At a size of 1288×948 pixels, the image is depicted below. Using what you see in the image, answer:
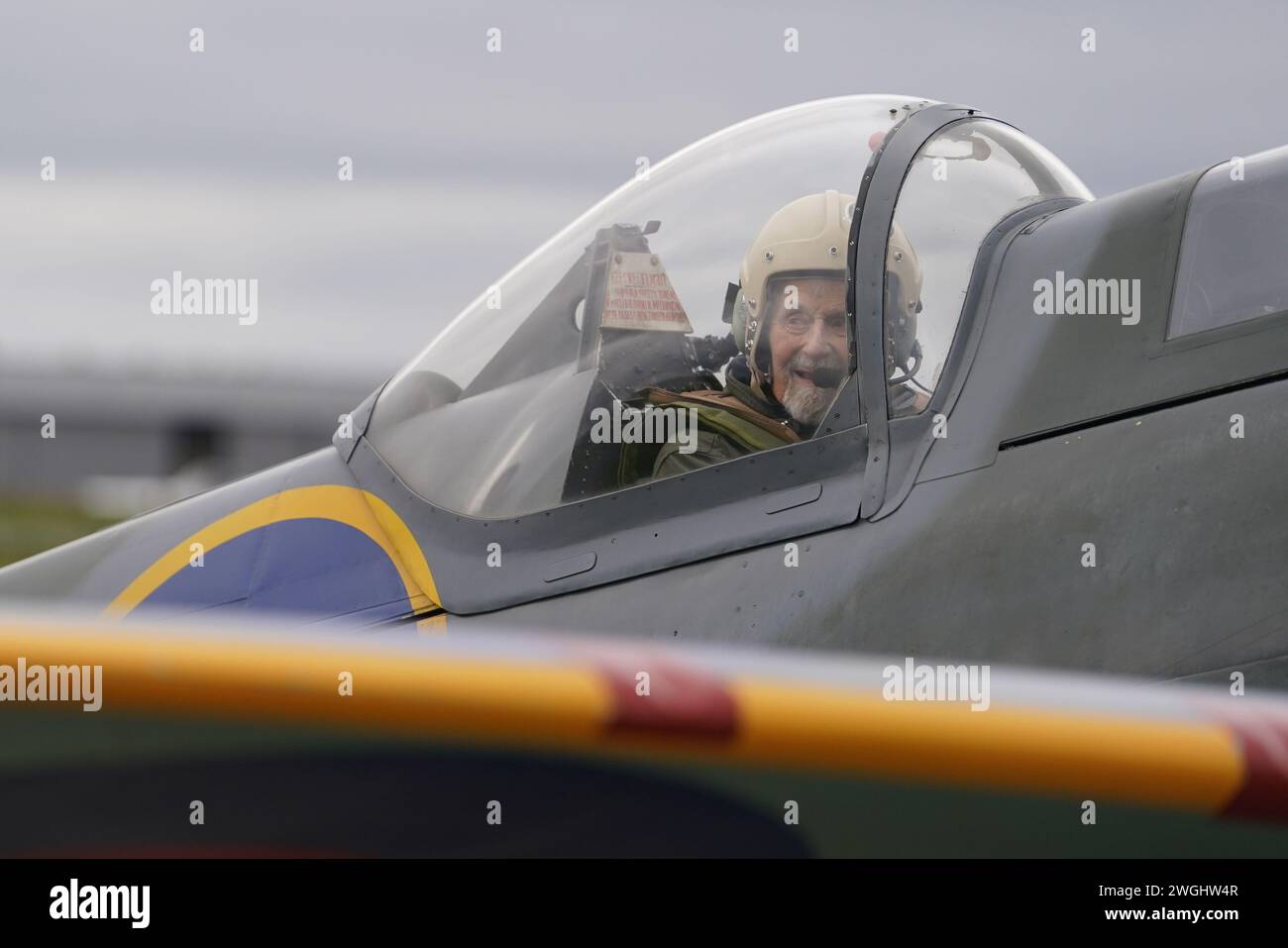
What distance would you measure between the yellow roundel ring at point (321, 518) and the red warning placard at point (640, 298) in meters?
0.78

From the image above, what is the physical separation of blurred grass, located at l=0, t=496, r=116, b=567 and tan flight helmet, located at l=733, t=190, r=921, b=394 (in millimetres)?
18477

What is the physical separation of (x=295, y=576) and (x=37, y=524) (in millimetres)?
22784

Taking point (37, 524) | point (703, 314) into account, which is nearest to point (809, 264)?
point (703, 314)

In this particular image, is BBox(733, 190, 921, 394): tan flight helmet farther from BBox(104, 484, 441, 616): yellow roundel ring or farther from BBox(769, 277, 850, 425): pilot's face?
BBox(104, 484, 441, 616): yellow roundel ring

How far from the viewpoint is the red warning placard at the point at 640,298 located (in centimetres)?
377

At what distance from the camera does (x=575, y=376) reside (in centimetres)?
387

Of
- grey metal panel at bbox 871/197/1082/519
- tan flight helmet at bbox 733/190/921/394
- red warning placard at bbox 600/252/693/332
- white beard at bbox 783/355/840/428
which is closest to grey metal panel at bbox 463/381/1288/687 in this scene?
grey metal panel at bbox 871/197/1082/519

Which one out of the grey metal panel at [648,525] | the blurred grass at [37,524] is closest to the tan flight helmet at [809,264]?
the grey metal panel at [648,525]

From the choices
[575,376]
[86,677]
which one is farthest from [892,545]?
[86,677]

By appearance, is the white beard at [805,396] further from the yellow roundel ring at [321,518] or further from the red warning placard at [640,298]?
the yellow roundel ring at [321,518]

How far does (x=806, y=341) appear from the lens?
3553mm
